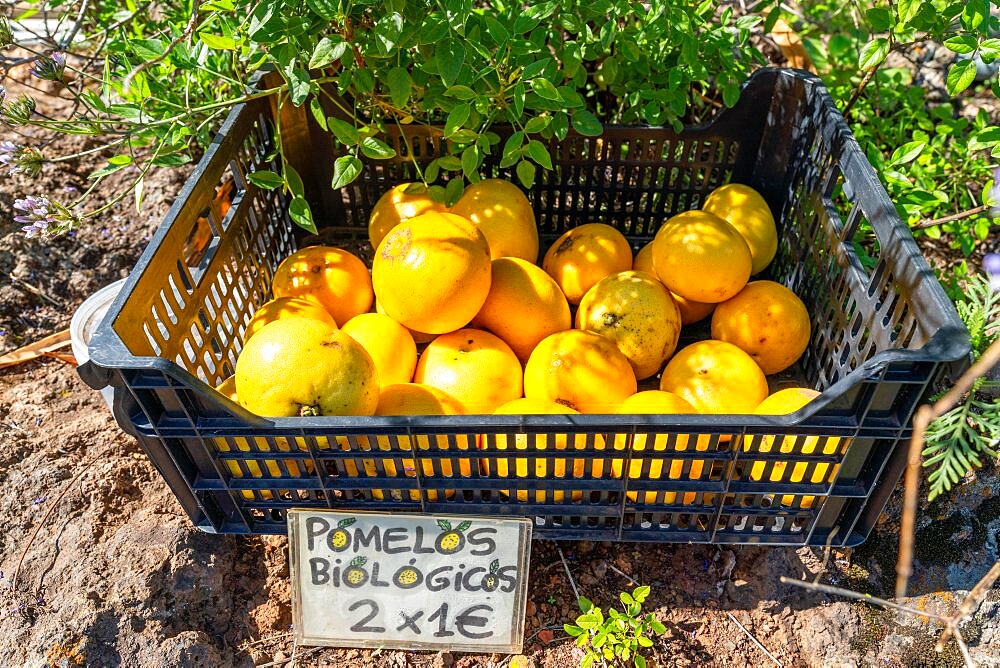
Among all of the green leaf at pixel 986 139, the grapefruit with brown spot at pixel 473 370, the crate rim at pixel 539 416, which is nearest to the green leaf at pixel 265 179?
the crate rim at pixel 539 416

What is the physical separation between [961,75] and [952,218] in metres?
0.45

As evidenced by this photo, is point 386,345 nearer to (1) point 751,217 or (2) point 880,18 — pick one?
(1) point 751,217

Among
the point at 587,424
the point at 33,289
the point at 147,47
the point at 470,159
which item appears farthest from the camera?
the point at 33,289

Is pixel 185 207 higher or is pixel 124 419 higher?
pixel 185 207

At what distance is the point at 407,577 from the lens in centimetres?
154

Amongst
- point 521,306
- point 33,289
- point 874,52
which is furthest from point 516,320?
point 33,289

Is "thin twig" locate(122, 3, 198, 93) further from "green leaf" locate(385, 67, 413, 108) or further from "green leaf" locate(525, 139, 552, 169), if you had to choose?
"green leaf" locate(525, 139, 552, 169)

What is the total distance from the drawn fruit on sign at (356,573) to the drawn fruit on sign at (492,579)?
257mm

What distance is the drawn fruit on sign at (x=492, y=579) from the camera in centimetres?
154

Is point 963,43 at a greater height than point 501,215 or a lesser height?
greater

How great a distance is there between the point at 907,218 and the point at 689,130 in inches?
26.3

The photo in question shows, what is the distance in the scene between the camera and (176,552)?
5.34 feet

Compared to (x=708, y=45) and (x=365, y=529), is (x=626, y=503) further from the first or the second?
(x=708, y=45)

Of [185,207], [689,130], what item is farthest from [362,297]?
[689,130]
